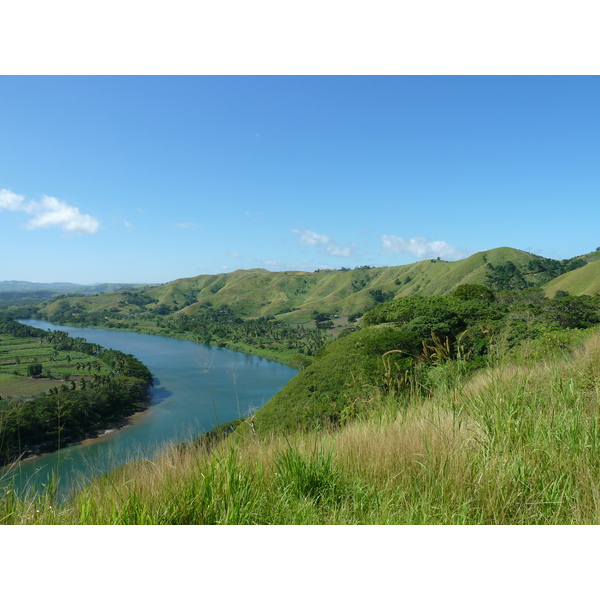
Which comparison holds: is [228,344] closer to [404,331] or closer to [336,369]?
[336,369]

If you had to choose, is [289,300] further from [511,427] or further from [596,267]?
[511,427]

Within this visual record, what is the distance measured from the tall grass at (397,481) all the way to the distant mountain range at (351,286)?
66206 mm

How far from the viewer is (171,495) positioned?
5.71ft

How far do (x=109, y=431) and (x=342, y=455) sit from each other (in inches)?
1344

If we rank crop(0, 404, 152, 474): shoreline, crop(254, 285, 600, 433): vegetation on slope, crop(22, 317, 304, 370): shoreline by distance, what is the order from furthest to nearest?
crop(22, 317, 304, 370): shoreline, crop(0, 404, 152, 474): shoreline, crop(254, 285, 600, 433): vegetation on slope

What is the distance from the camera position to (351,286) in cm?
11769

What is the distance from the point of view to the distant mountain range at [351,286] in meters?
75.8

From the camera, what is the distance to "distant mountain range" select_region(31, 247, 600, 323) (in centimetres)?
7575

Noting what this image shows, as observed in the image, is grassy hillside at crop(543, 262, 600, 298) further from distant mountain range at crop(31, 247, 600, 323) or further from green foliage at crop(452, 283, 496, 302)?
green foliage at crop(452, 283, 496, 302)

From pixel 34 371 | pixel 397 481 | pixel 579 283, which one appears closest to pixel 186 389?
pixel 34 371

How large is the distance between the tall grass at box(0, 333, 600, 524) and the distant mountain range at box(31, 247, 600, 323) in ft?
217

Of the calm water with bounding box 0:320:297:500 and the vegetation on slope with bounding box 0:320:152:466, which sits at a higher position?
the vegetation on slope with bounding box 0:320:152:466

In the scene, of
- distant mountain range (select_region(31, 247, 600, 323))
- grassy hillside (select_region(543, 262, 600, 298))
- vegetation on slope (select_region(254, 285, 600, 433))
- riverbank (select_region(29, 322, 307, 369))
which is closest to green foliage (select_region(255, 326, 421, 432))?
vegetation on slope (select_region(254, 285, 600, 433))

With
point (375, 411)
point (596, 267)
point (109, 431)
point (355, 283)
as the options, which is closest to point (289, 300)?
point (355, 283)
